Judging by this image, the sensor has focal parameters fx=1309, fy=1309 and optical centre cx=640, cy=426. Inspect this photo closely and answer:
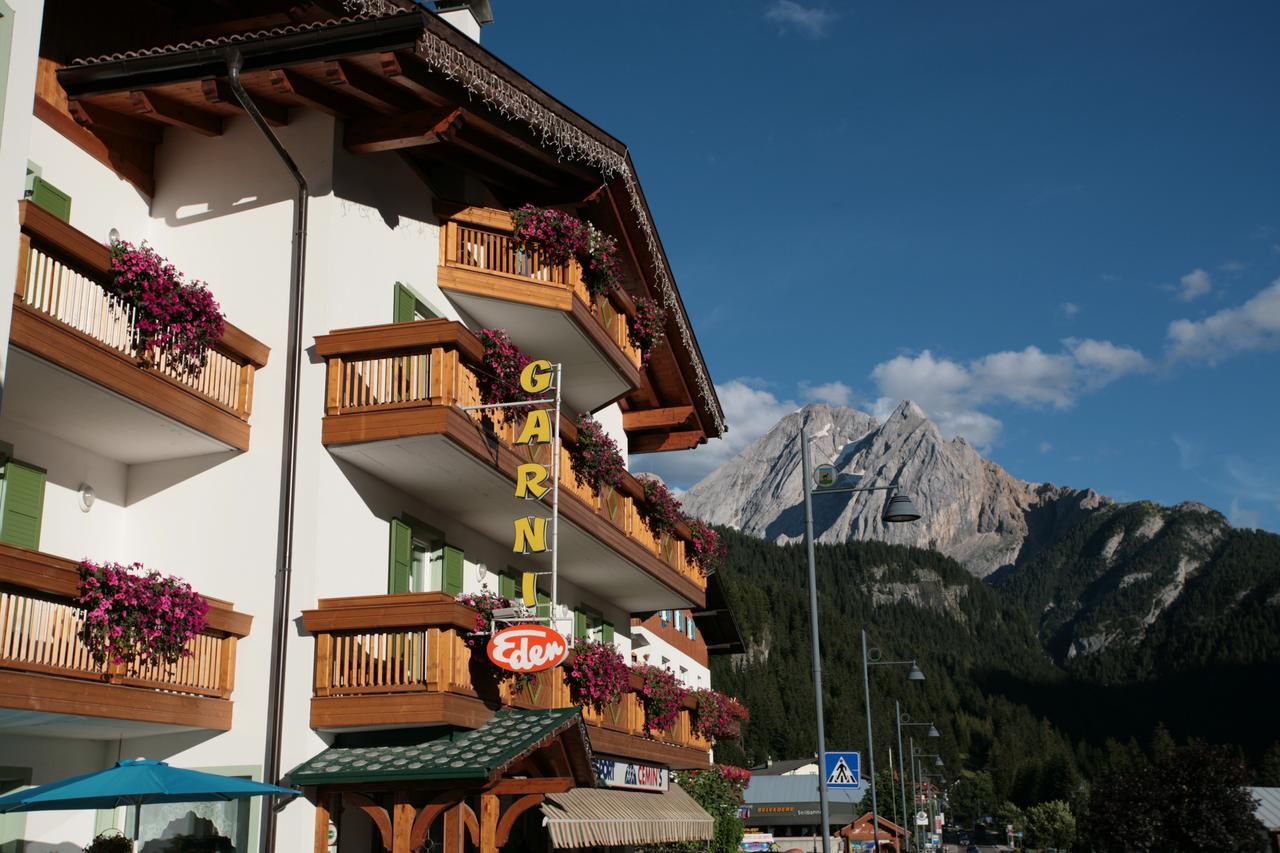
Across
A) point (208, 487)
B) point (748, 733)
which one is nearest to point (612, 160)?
point (208, 487)

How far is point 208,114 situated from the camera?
16.0 meters

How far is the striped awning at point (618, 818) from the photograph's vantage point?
16.9 m

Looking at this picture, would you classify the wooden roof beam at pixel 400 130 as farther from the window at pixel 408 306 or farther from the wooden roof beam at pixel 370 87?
the window at pixel 408 306

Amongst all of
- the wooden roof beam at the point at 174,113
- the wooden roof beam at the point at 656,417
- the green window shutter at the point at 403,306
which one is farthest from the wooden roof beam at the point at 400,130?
the wooden roof beam at the point at 656,417

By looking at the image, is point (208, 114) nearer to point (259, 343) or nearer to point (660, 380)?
point (259, 343)

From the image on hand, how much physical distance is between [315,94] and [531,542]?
5.84 metres

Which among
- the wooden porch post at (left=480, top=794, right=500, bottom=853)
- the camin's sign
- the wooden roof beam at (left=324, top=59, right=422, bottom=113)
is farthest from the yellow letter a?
the wooden porch post at (left=480, top=794, right=500, bottom=853)

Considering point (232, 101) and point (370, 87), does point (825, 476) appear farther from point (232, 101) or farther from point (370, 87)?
point (232, 101)

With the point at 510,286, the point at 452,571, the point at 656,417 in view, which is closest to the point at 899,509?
the point at 510,286

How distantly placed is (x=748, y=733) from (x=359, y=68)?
479ft

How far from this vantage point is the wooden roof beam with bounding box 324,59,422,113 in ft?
48.1

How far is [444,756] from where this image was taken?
1360cm

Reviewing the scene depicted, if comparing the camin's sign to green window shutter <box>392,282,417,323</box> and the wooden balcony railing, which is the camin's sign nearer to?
green window shutter <box>392,282,417,323</box>

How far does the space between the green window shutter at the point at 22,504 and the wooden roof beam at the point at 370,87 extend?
210 inches
